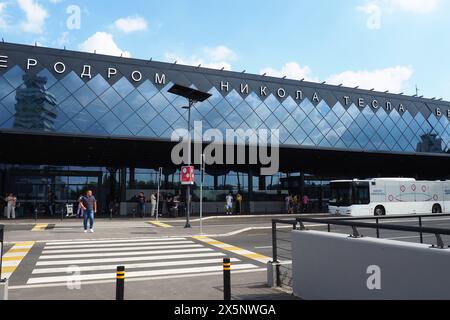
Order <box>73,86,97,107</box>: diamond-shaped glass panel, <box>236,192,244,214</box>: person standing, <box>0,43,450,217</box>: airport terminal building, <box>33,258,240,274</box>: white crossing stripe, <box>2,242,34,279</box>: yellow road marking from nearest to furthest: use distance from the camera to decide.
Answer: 1. <box>2,242,34,279</box>: yellow road marking
2. <box>33,258,240,274</box>: white crossing stripe
3. <box>0,43,450,217</box>: airport terminal building
4. <box>73,86,97,107</box>: diamond-shaped glass panel
5. <box>236,192,244,214</box>: person standing

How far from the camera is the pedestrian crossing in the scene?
8.97 meters

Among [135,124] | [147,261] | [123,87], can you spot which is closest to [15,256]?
[147,261]

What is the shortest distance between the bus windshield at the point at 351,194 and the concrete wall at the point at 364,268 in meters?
22.5

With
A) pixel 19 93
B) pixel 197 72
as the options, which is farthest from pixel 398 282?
pixel 197 72

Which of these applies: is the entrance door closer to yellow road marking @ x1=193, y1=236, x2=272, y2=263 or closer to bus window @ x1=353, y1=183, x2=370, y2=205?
yellow road marking @ x1=193, y1=236, x2=272, y2=263

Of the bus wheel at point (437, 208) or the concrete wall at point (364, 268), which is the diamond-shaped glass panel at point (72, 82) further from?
the bus wheel at point (437, 208)

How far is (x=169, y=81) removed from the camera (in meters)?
30.7

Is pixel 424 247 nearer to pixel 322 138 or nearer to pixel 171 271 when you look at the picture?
pixel 171 271

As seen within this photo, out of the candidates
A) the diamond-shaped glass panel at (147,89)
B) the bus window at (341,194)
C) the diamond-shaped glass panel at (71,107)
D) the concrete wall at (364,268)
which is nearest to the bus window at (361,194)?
the bus window at (341,194)

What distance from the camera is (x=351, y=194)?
2819 cm

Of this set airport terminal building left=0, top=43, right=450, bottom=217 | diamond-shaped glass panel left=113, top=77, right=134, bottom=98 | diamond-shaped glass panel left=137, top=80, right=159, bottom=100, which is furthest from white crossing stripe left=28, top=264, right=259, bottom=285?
diamond-shaped glass panel left=137, top=80, right=159, bottom=100

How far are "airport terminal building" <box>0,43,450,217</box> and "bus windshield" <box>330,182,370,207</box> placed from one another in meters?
3.35

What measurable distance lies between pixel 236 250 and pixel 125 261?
384cm
